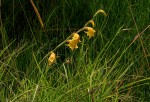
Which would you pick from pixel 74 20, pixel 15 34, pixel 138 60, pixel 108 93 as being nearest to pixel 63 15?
pixel 74 20

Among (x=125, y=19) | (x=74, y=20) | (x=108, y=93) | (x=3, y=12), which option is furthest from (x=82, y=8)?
(x=108, y=93)

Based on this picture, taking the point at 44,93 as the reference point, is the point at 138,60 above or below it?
below

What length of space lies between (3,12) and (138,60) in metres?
0.77

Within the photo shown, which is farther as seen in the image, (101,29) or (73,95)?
(101,29)

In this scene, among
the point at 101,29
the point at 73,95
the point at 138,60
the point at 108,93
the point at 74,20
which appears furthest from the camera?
the point at 74,20

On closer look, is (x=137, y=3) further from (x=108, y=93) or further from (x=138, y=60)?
(x=108, y=93)

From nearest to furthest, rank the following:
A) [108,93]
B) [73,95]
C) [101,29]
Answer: [73,95], [108,93], [101,29]

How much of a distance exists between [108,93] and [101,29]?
533mm

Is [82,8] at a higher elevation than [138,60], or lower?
higher

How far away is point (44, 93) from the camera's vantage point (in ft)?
5.02

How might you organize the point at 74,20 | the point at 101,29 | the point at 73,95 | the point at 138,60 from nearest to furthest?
the point at 73,95 → the point at 138,60 → the point at 101,29 → the point at 74,20

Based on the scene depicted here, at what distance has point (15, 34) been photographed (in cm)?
228

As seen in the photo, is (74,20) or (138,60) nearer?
(138,60)

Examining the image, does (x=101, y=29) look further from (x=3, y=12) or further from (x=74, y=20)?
(x=3, y=12)
